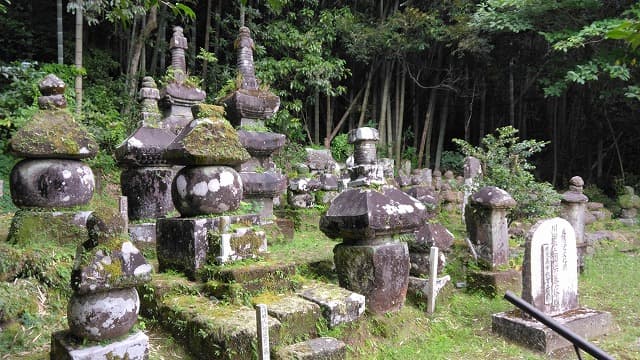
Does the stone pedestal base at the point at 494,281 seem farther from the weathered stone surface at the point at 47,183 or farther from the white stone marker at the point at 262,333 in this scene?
the weathered stone surface at the point at 47,183

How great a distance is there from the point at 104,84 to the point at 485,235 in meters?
11.1

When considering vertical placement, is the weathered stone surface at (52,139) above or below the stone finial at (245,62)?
below

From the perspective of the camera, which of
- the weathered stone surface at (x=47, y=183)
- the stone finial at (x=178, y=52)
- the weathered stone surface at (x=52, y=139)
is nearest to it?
the weathered stone surface at (x=52, y=139)

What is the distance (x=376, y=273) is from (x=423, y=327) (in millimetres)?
748

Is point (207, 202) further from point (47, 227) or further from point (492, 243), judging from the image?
point (492, 243)

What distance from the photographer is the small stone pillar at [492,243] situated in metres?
5.43

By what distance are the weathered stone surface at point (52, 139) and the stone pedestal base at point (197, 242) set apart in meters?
1.06

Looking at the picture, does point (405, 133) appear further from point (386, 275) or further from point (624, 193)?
point (386, 275)

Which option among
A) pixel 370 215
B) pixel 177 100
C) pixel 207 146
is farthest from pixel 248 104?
pixel 370 215

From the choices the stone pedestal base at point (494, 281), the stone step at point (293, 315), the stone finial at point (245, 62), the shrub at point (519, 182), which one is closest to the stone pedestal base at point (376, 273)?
the stone step at point (293, 315)

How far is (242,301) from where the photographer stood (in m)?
3.23

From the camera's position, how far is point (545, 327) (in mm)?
3898

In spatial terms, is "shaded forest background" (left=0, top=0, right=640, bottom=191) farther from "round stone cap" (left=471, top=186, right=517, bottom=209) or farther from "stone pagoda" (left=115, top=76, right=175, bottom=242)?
"round stone cap" (left=471, top=186, right=517, bottom=209)

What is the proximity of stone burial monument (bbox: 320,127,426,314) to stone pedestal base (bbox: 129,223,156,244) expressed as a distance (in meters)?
1.93
